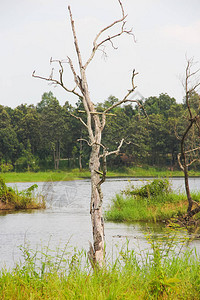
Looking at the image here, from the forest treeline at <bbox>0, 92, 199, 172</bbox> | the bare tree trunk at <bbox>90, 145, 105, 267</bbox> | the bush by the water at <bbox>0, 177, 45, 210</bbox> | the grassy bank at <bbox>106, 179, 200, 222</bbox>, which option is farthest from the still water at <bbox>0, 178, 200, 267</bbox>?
the forest treeline at <bbox>0, 92, 199, 172</bbox>

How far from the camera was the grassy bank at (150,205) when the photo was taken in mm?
14742

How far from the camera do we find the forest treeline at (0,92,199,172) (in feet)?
192

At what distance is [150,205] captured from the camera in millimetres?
15680

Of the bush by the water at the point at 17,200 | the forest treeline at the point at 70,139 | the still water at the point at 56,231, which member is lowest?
the still water at the point at 56,231

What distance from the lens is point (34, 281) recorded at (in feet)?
16.9

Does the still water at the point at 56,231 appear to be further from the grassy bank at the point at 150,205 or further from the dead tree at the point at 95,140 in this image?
the dead tree at the point at 95,140

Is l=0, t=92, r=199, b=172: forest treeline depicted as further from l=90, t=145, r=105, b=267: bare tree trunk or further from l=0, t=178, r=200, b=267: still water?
l=90, t=145, r=105, b=267: bare tree trunk

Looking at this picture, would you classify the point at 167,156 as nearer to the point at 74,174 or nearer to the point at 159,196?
the point at 74,174

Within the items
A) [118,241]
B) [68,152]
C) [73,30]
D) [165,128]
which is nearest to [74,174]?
[68,152]

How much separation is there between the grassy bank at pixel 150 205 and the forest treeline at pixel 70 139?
40238mm

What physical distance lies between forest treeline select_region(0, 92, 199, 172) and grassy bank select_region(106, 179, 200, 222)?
40238mm

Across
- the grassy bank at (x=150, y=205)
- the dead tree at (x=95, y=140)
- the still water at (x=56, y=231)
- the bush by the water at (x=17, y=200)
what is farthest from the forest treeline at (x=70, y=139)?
the dead tree at (x=95, y=140)

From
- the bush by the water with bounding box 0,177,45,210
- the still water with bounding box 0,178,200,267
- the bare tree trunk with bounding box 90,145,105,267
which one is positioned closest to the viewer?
the bare tree trunk with bounding box 90,145,105,267

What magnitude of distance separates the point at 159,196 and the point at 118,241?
5.44 meters
